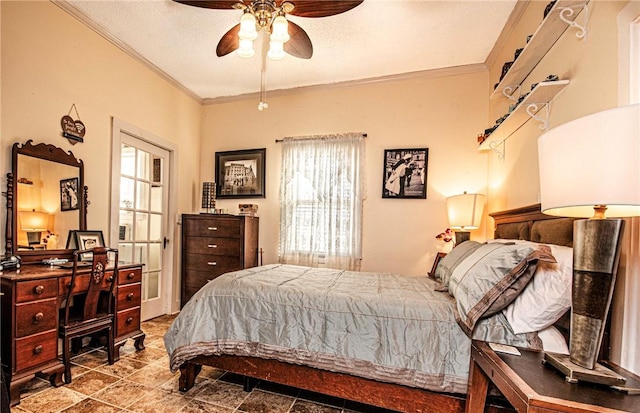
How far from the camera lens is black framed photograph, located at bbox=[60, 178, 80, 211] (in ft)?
7.72

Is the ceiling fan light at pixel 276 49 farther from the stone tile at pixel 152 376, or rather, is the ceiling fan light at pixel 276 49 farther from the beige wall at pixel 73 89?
the stone tile at pixel 152 376

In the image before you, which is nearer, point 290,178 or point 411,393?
point 411,393

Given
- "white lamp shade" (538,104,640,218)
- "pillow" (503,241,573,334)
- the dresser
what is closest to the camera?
"white lamp shade" (538,104,640,218)

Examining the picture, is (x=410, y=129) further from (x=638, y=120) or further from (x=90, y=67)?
(x=90, y=67)

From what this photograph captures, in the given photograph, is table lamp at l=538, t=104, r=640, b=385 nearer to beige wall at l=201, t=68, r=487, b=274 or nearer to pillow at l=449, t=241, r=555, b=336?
pillow at l=449, t=241, r=555, b=336

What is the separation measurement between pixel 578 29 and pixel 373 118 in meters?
2.04

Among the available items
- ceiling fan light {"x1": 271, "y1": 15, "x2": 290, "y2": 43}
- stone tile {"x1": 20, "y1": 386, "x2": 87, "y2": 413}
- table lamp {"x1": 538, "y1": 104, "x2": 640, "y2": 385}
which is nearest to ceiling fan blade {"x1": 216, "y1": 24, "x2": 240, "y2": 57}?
ceiling fan light {"x1": 271, "y1": 15, "x2": 290, "y2": 43}

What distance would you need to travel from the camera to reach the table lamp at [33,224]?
2.08m

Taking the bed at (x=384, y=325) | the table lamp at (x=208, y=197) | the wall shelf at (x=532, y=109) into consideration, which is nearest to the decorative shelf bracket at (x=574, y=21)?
the wall shelf at (x=532, y=109)

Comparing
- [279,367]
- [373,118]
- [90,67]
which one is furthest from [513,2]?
[90,67]

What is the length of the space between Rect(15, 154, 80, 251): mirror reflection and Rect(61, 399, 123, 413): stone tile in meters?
1.18

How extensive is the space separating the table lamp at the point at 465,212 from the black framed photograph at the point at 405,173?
0.46 m

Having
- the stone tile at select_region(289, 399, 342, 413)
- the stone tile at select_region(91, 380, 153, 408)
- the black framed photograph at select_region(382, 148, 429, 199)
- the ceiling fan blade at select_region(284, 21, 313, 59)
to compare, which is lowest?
the stone tile at select_region(289, 399, 342, 413)

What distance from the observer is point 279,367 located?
1.71 metres
